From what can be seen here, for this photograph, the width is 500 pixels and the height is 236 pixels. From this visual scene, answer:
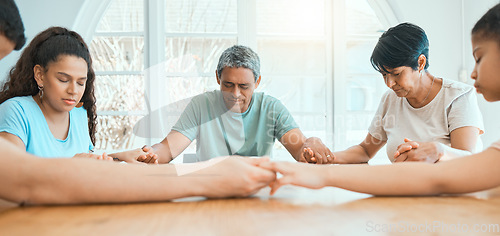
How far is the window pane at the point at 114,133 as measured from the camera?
3713mm

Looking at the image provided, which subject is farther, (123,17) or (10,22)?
(123,17)

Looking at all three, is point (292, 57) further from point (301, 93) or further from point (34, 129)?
point (34, 129)

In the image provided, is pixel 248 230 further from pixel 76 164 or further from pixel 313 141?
pixel 313 141

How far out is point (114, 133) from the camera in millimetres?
3746

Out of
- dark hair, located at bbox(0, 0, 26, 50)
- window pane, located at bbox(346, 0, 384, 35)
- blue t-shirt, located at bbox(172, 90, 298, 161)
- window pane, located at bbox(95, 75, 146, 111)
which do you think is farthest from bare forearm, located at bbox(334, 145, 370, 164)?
window pane, located at bbox(95, 75, 146, 111)

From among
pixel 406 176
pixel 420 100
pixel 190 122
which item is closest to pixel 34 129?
pixel 190 122

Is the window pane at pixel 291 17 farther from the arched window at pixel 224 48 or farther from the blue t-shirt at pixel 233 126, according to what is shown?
the blue t-shirt at pixel 233 126

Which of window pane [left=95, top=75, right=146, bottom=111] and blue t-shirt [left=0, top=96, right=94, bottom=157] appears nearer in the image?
blue t-shirt [left=0, top=96, right=94, bottom=157]

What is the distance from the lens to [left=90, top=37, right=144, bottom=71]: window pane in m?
3.69

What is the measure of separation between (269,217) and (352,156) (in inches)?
53.1

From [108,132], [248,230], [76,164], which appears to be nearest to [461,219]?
[248,230]

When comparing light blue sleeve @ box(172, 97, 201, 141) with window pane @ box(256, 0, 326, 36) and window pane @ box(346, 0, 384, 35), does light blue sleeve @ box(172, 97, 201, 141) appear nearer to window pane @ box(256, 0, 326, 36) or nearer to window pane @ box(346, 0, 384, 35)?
window pane @ box(256, 0, 326, 36)

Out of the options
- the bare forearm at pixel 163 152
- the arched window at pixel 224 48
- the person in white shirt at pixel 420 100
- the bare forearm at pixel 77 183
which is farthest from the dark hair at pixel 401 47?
the arched window at pixel 224 48

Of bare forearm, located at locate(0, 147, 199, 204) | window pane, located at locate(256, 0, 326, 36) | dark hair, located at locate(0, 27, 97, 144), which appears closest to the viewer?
bare forearm, located at locate(0, 147, 199, 204)
